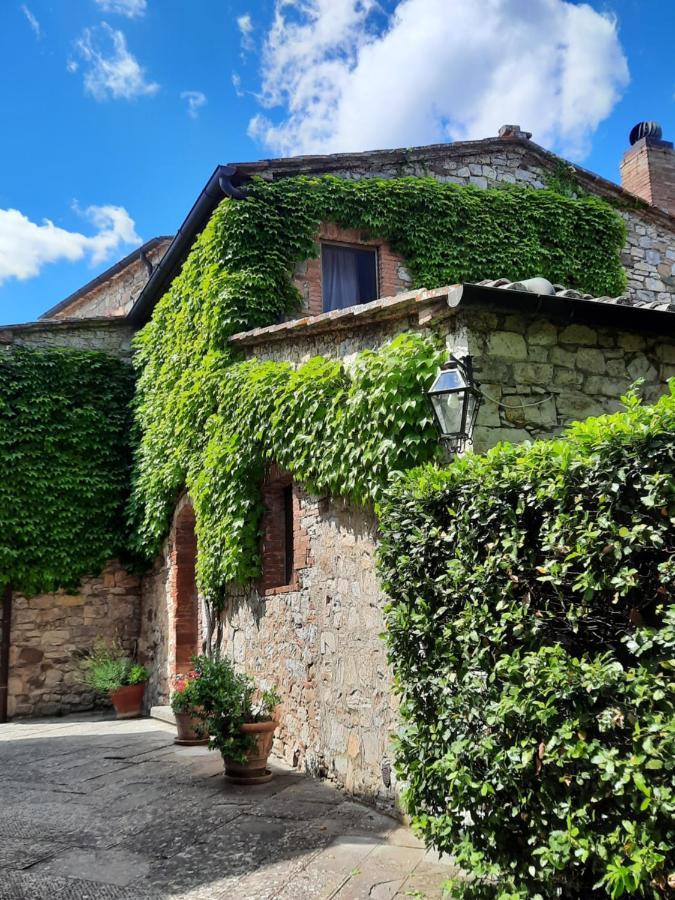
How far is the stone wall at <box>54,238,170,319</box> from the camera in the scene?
52.5 ft

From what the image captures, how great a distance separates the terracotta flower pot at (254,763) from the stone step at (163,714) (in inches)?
129

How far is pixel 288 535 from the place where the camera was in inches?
303

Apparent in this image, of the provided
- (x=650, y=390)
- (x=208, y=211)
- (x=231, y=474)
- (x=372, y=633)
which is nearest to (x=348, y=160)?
(x=208, y=211)

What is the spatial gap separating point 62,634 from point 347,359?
7312mm

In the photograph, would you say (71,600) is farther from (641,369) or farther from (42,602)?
(641,369)

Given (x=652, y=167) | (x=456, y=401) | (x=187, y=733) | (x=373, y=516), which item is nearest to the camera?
(x=456, y=401)

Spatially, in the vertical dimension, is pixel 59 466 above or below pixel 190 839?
above

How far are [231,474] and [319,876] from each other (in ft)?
14.2

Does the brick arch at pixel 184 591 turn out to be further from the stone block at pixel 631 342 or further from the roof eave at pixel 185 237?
the stone block at pixel 631 342

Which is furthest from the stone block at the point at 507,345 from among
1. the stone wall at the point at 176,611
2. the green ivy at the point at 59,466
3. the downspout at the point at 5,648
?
the downspout at the point at 5,648

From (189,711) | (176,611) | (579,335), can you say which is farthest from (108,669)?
(579,335)

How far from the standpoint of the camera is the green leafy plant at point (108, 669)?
34.4 feet

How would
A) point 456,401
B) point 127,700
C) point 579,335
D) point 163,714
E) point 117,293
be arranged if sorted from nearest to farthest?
1. point 456,401
2. point 579,335
3. point 163,714
4. point 127,700
5. point 117,293

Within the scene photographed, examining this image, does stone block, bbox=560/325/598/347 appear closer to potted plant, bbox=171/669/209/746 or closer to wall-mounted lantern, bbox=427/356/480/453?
wall-mounted lantern, bbox=427/356/480/453
